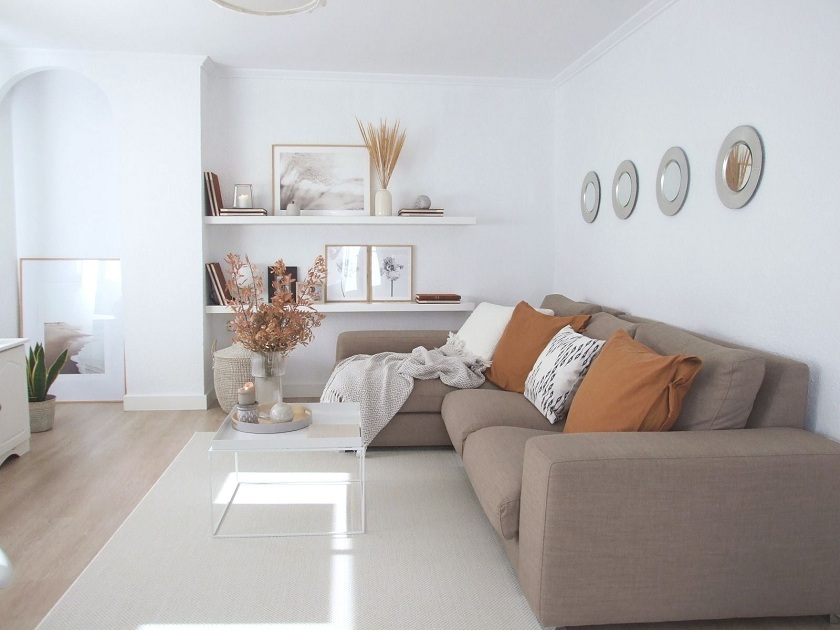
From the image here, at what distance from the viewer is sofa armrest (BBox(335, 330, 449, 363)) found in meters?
4.45

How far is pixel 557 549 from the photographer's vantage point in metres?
2.05

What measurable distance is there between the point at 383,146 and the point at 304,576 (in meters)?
3.41

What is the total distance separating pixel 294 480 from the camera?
348 centimetres

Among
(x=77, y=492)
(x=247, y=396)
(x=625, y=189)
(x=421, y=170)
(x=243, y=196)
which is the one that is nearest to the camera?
(x=247, y=396)

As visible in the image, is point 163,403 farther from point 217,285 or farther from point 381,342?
point 381,342

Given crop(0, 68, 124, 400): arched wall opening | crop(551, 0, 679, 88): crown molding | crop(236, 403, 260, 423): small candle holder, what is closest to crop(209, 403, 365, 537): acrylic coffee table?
crop(236, 403, 260, 423): small candle holder

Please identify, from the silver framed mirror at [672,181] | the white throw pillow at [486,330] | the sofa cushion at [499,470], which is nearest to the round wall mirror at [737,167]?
the silver framed mirror at [672,181]

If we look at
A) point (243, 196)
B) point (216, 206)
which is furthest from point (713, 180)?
point (216, 206)

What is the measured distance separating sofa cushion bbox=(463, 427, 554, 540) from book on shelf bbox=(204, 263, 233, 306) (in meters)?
2.65

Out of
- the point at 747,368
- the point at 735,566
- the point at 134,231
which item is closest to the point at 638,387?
the point at 747,368

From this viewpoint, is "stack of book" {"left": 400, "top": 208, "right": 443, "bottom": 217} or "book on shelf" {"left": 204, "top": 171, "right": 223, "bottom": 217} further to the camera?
"stack of book" {"left": 400, "top": 208, "right": 443, "bottom": 217}

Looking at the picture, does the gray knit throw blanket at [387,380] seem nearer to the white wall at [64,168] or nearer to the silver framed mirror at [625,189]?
the silver framed mirror at [625,189]

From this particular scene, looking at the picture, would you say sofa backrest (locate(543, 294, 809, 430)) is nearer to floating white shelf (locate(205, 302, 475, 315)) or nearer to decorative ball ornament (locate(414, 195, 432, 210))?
floating white shelf (locate(205, 302, 475, 315))

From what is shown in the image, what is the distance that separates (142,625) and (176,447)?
1920 mm
